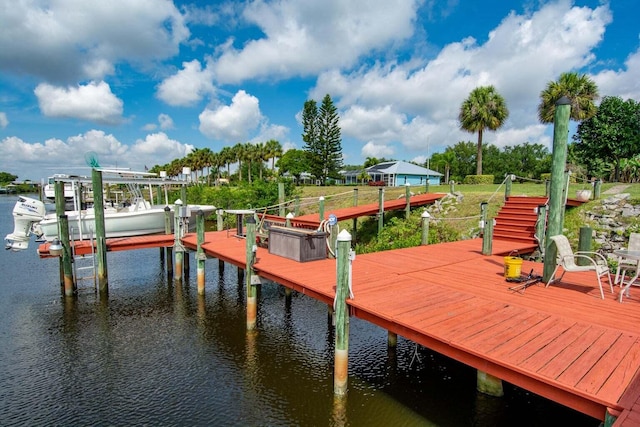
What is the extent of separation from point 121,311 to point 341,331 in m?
8.18

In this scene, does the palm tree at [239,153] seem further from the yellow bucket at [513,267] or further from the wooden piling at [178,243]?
the yellow bucket at [513,267]

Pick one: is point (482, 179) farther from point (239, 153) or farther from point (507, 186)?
point (239, 153)

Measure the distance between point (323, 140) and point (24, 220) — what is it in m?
38.7

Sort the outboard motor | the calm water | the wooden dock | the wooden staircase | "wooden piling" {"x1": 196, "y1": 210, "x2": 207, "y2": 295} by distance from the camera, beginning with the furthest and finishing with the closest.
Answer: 1. the outboard motor
2. the wooden staircase
3. "wooden piling" {"x1": 196, "y1": 210, "x2": 207, "y2": 295}
4. the calm water
5. the wooden dock

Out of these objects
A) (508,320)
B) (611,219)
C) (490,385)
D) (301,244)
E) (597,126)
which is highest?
(597,126)

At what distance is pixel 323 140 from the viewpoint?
49.5 m

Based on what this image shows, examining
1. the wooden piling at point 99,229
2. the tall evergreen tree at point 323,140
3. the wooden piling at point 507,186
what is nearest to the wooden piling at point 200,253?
the wooden piling at point 99,229

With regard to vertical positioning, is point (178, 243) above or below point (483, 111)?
below

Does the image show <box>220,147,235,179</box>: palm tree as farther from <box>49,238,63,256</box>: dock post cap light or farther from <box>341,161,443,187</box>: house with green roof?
<box>49,238,63,256</box>: dock post cap light

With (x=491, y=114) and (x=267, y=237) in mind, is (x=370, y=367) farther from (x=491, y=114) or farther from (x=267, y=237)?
(x=491, y=114)

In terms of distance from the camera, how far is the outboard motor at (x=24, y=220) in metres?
13.8

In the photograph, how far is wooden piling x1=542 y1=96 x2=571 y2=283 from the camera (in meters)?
6.68

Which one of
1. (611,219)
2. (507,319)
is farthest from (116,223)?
(611,219)

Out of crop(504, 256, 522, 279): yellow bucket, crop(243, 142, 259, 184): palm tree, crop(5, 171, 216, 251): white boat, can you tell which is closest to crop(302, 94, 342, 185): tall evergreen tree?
crop(243, 142, 259, 184): palm tree
